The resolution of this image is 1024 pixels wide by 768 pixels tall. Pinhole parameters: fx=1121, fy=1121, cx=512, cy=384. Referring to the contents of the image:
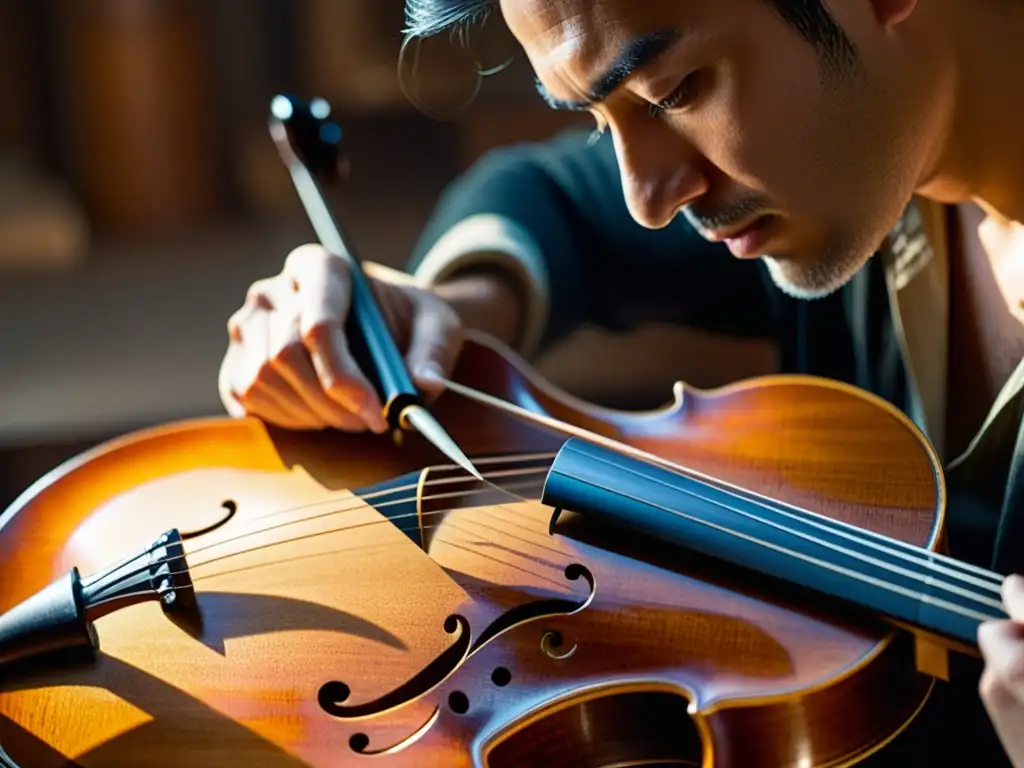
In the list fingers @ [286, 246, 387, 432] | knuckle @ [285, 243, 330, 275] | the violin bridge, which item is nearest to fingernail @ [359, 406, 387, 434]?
Answer: fingers @ [286, 246, 387, 432]

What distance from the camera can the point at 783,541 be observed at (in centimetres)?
56

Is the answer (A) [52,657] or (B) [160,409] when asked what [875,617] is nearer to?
(A) [52,657]

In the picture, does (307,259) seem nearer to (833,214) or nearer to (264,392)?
(264,392)

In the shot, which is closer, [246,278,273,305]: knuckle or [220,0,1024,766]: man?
[220,0,1024,766]: man

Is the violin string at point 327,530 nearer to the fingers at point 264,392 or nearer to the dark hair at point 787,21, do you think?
the fingers at point 264,392

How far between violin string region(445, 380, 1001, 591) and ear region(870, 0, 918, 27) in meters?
0.29

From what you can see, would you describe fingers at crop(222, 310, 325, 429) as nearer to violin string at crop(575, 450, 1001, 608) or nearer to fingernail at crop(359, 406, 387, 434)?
fingernail at crop(359, 406, 387, 434)

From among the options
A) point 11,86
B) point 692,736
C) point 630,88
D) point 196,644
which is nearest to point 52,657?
point 196,644

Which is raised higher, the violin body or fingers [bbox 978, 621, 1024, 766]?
the violin body

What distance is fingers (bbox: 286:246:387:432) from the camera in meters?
0.72

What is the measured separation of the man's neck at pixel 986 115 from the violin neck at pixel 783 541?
319 mm

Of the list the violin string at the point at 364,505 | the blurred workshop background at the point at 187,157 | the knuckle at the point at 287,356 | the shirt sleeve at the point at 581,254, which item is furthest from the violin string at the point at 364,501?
the blurred workshop background at the point at 187,157

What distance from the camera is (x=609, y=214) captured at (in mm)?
1028

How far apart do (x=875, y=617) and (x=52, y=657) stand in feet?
1.34
